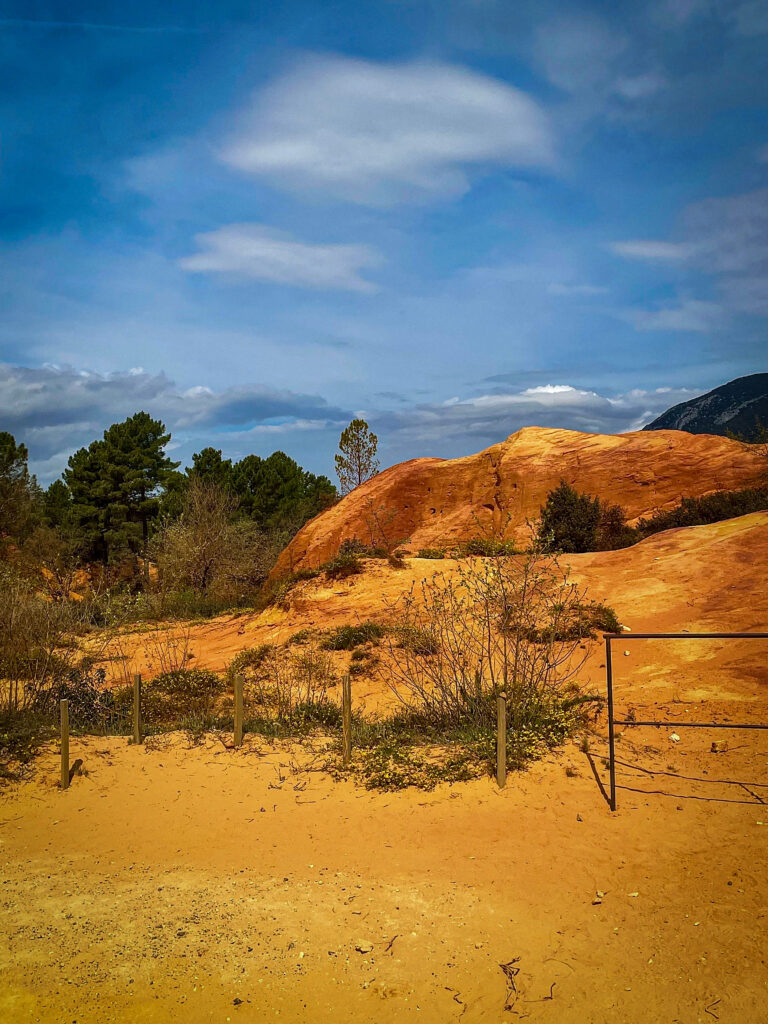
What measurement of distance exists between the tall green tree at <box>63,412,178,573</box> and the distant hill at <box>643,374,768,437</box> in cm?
6756

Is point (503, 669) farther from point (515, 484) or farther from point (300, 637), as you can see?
point (515, 484)

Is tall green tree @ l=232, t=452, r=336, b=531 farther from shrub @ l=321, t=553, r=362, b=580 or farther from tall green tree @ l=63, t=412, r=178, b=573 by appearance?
shrub @ l=321, t=553, r=362, b=580

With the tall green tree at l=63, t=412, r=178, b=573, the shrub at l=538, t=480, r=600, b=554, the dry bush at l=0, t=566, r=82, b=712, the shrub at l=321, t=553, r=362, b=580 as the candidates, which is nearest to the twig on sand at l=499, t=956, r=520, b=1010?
the dry bush at l=0, t=566, r=82, b=712

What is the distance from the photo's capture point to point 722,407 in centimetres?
9394

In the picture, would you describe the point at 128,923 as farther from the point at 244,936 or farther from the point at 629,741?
the point at 629,741

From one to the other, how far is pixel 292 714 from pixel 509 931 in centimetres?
542

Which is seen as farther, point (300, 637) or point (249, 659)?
point (300, 637)

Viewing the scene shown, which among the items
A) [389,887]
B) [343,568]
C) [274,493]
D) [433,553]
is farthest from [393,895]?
[274,493]

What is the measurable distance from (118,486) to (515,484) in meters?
21.3

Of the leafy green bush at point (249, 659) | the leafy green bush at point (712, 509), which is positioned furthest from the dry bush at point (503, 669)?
the leafy green bush at point (712, 509)

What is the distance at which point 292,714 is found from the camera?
9.91 metres

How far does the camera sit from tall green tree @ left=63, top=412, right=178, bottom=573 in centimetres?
3503

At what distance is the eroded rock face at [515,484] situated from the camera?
21234 millimetres

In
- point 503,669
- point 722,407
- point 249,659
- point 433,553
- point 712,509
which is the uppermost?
point 722,407
